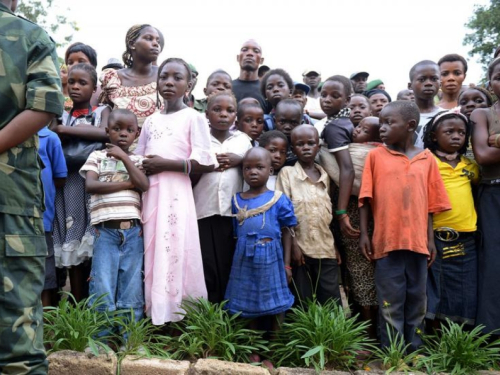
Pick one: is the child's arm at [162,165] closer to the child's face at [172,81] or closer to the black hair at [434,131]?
the child's face at [172,81]

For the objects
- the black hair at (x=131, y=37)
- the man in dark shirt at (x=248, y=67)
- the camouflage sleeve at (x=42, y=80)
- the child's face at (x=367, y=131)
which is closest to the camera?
the camouflage sleeve at (x=42, y=80)

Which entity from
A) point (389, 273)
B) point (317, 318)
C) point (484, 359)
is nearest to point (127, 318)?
point (317, 318)

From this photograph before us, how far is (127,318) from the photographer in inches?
116

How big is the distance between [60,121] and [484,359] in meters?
3.37

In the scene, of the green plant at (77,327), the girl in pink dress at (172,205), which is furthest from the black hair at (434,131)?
the green plant at (77,327)

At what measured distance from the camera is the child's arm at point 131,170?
3008mm

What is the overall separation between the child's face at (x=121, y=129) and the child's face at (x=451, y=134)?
2.22m

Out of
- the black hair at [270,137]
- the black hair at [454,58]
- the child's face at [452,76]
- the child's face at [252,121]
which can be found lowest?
the black hair at [270,137]

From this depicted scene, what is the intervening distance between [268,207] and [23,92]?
1.65 m

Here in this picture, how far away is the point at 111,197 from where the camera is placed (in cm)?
305

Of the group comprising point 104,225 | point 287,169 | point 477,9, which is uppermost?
point 477,9

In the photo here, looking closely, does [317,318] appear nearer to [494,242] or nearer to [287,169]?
[287,169]

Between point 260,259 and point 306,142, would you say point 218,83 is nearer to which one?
point 306,142

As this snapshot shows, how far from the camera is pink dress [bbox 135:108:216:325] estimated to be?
9.92 feet
